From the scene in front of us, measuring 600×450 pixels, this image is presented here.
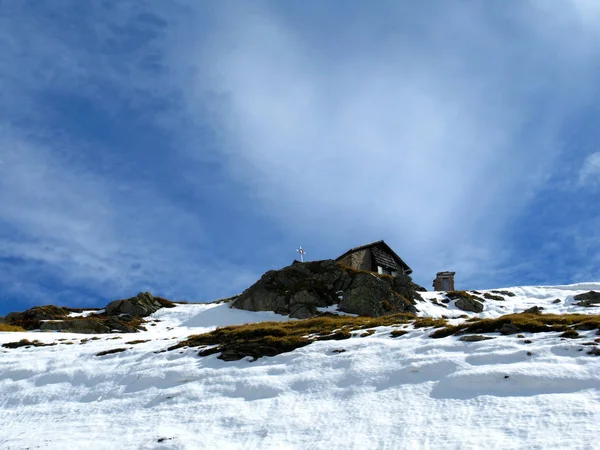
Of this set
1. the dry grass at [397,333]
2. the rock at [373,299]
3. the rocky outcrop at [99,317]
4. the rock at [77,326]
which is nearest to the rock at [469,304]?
the rock at [373,299]

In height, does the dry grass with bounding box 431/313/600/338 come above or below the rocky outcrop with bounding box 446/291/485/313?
below

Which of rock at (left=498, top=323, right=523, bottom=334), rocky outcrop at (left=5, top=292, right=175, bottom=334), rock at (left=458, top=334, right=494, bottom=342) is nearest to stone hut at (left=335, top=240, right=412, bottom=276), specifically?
rocky outcrop at (left=5, top=292, right=175, bottom=334)

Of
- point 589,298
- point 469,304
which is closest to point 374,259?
point 469,304

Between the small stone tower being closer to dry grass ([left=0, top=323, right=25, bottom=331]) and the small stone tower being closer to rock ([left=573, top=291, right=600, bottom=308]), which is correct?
rock ([left=573, top=291, right=600, bottom=308])

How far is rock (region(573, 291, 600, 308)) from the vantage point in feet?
→ 130

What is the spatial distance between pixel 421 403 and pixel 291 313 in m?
26.6

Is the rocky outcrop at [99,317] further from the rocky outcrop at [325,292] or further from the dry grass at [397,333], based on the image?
the dry grass at [397,333]

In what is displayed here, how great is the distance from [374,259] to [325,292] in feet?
46.8

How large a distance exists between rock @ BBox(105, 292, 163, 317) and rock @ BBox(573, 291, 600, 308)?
39.4 meters

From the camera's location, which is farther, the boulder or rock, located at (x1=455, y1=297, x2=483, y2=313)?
rock, located at (x1=455, y1=297, x2=483, y2=313)

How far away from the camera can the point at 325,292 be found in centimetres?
4131

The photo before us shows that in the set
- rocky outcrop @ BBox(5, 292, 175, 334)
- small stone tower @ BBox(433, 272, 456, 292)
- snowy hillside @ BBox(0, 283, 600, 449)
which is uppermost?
small stone tower @ BBox(433, 272, 456, 292)

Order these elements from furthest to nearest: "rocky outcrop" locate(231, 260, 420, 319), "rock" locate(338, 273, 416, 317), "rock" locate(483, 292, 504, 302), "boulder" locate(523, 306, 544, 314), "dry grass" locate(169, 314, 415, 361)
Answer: "rock" locate(483, 292, 504, 302), "rocky outcrop" locate(231, 260, 420, 319), "rock" locate(338, 273, 416, 317), "boulder" locate(523, 306, 544, 314), "dry grass" locate(169, 314, 415, 361)


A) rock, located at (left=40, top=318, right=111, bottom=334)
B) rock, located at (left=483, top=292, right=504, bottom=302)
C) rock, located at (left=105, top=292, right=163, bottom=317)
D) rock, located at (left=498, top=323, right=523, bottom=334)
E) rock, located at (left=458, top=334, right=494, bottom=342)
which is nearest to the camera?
rock, located at (left=458, top=334, right=494, bottom=342)
